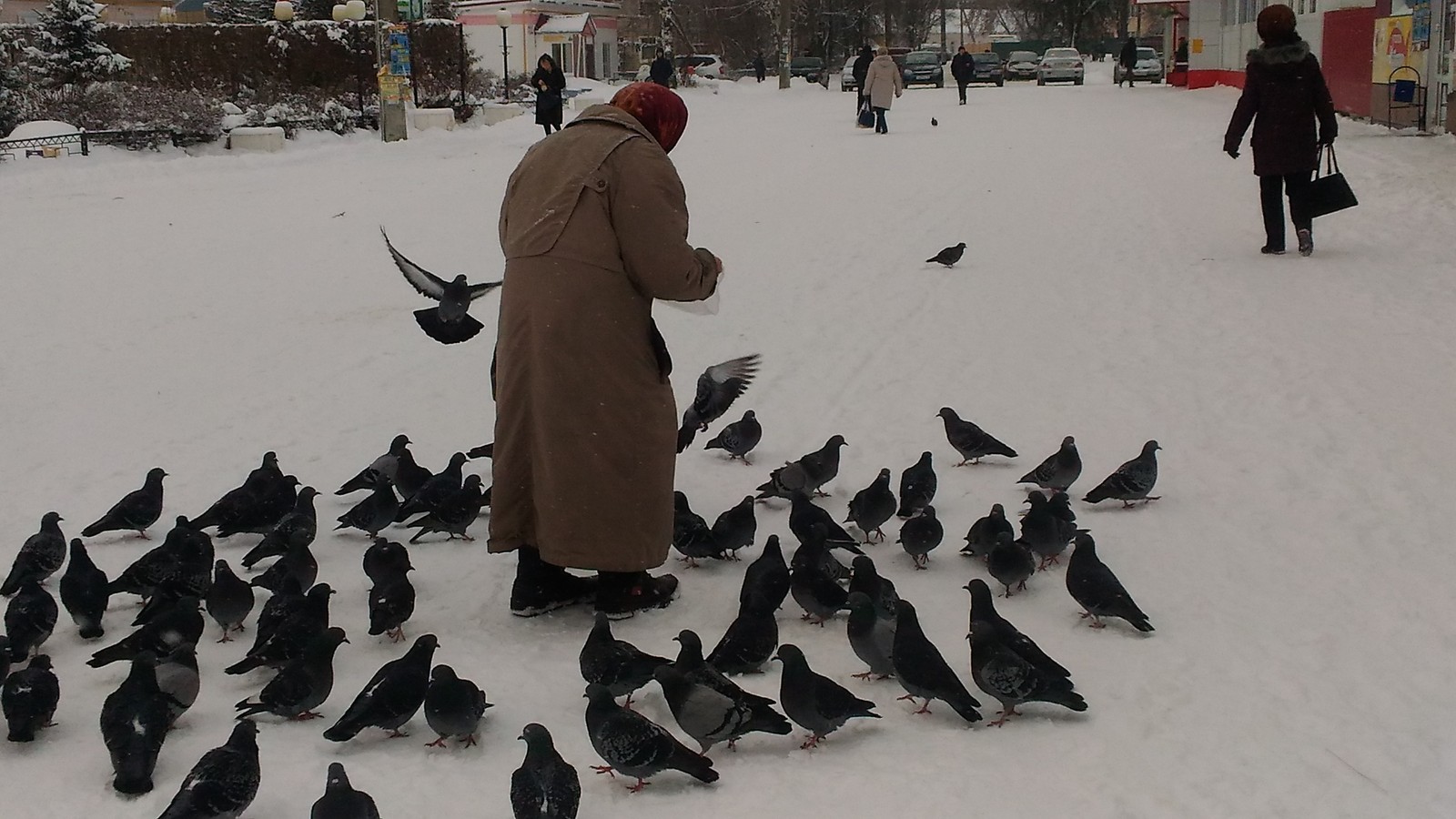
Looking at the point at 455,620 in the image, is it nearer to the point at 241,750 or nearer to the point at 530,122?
the point at 241,750

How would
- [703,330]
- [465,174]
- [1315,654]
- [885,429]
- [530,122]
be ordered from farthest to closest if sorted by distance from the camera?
[530,122] < [465,174] < [703,330] < [885,429] < [1315,654]

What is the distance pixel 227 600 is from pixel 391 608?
2.02ft

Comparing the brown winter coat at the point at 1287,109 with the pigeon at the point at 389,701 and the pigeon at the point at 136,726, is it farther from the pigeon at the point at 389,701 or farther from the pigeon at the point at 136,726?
the pigeon at the point at 136,726

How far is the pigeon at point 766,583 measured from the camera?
5.34m

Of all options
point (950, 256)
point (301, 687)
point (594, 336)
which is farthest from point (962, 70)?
point (301, 687)

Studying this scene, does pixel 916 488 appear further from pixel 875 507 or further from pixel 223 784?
pixel 223 784

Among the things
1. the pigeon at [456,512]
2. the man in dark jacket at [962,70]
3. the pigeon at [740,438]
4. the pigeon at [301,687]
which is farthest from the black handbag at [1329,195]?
the man in dark jacket at [962,70]

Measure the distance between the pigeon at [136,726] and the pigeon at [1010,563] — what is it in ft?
10.0

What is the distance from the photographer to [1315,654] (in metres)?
5.13

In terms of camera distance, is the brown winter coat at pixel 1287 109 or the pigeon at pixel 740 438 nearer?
the pigeon at pixel 740 438

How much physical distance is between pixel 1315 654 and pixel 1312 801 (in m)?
1.10

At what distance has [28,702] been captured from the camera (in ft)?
15.1

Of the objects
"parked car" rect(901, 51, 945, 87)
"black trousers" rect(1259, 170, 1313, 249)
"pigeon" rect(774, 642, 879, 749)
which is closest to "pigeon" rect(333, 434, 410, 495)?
"pigeon" rect(774, 642, 879, 749)

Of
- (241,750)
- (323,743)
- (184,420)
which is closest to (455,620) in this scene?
(323,743)
